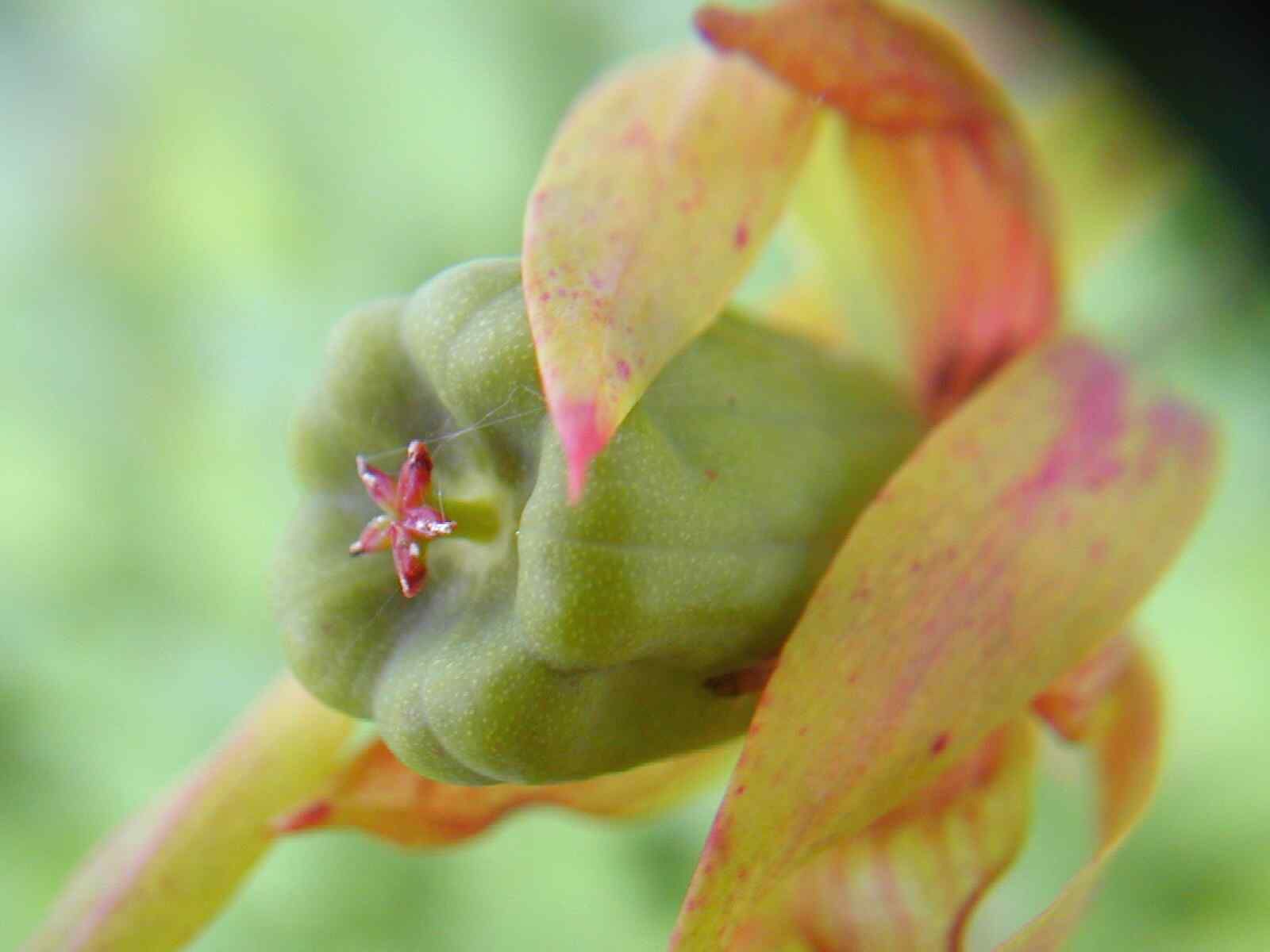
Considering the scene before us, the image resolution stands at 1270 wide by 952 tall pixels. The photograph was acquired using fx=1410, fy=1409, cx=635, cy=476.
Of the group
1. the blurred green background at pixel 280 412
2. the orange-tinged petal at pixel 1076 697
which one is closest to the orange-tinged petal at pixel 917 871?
the orange-tinged petal at pixel 1076 697

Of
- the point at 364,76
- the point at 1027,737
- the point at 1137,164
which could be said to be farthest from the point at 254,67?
the point at 1027,737

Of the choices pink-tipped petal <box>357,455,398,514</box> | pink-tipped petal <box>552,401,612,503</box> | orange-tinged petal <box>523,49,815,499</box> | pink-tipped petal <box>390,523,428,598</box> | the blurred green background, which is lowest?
the blurred green background

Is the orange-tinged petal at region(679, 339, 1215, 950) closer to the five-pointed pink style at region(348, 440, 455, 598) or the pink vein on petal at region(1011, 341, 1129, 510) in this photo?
the pink vein on petal at region(1011, 341, 1129, 510)

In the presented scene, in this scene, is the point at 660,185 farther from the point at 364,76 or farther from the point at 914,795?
the point at 364,76

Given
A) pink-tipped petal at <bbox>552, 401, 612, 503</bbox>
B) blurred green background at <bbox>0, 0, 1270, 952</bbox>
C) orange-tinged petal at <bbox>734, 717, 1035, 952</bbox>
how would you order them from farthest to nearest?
Answer: blurred green background at <bbox>0, 0, 1270, 952</bbox>, orange-tinged petal at <bbox>734, 717, 1035, 952</bbox>, pink-tipped petal at <bbox>552, 401, 612, 503</bbox>

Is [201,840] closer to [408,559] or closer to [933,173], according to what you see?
[408,559]

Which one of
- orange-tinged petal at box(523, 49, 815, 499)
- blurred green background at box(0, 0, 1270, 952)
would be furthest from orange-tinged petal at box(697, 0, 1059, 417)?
blurred green background at box(0, 0, 1270, 952)
